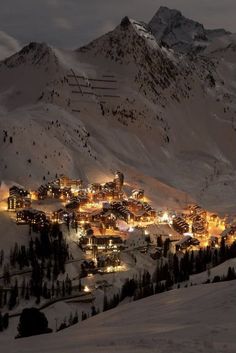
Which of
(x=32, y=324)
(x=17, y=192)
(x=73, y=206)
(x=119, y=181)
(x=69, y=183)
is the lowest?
(x=32, y=324)

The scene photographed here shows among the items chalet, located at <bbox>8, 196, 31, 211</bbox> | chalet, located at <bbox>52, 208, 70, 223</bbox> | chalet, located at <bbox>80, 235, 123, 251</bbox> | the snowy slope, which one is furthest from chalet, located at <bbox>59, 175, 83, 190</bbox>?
the snowy slope

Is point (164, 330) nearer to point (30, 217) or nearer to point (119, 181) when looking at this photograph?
point (30, 217)

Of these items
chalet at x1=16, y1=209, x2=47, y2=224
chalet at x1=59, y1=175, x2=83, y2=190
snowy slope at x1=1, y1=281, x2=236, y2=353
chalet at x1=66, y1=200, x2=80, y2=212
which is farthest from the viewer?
chalet at x1=59, y1=175, x2=83, y2=190

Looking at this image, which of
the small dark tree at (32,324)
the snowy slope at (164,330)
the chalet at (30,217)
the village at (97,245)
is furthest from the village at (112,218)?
the snowy slope at (164,330)

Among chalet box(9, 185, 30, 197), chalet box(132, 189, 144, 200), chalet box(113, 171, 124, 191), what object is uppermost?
chalet box(113, 171, 124, 191)

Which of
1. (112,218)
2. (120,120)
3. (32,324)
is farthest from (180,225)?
(120,120)

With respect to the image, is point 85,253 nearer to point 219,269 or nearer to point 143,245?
point 143,245

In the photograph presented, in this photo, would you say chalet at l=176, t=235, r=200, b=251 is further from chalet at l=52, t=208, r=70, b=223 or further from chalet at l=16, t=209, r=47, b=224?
chalet at l=16, t=209, r=47, b=224
